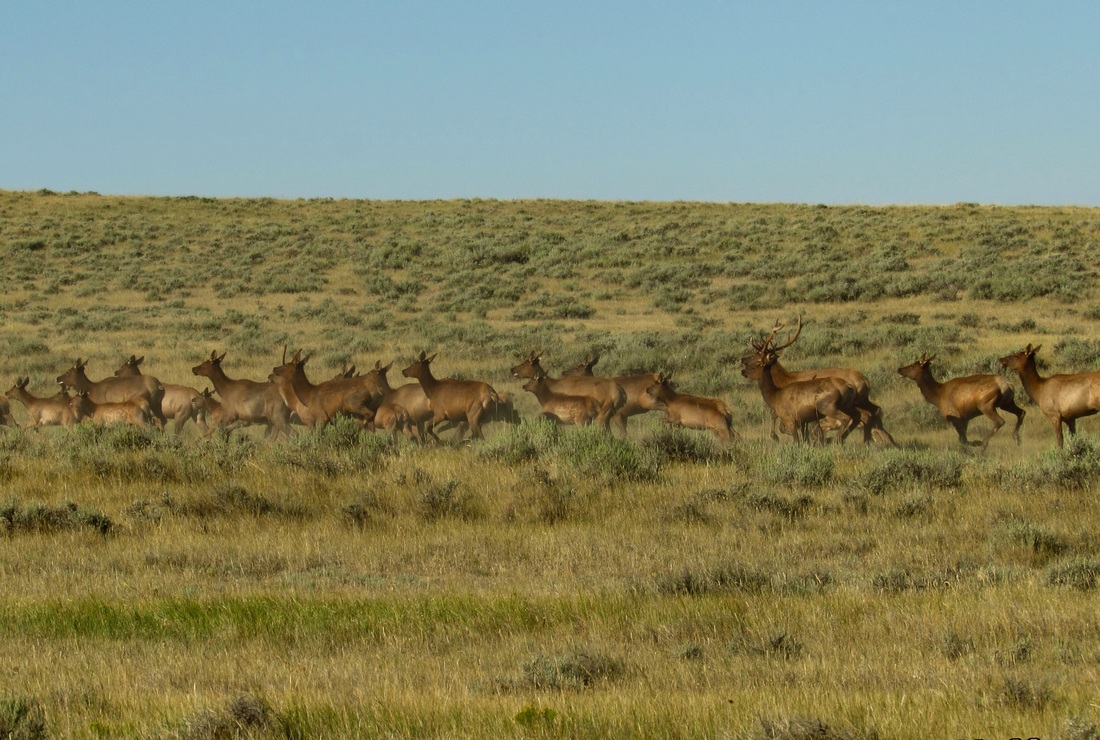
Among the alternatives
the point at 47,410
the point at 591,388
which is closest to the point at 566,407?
the point at 591,388

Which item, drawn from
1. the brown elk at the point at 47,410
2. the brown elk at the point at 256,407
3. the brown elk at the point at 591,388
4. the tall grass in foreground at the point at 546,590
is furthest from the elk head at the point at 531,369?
the brown elk at the point at 47,410

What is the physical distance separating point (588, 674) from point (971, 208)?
2275 inches

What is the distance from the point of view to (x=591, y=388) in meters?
19.0

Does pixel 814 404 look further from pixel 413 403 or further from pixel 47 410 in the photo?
pixel 47 410

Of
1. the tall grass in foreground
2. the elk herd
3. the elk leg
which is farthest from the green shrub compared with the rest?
the elk leg

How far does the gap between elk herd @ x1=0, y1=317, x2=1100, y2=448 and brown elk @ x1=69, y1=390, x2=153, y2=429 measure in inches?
0.9

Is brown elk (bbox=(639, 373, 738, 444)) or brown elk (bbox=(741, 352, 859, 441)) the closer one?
brown elk (bbox=(741, 352, 859, 441))

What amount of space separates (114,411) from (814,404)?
35.6ft

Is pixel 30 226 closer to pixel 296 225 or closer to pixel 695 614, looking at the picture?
pixel 296 225

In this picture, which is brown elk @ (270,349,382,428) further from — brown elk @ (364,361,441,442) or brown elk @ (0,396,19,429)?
brown elk @ (0,396,19,429)

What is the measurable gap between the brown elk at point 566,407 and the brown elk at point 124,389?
6316 mm

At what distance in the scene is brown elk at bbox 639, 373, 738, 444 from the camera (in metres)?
17.3

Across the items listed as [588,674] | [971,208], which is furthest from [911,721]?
[971,208]

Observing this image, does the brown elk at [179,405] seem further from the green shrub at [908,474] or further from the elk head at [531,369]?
the green shrub at [908,474]
